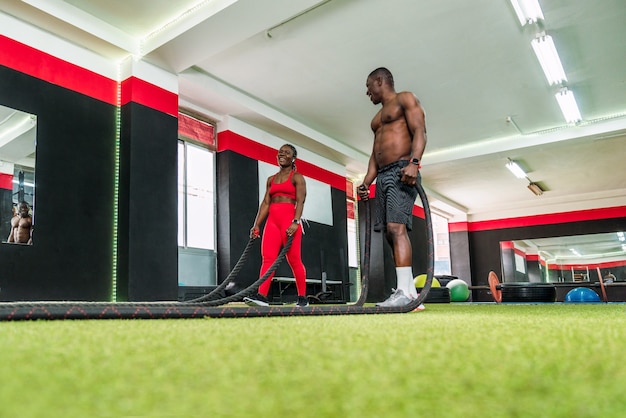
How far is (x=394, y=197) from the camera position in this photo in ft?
10.2

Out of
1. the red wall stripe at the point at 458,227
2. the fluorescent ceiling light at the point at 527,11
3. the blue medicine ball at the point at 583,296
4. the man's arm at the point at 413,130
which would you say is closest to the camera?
the man's arm at the point at 413,130

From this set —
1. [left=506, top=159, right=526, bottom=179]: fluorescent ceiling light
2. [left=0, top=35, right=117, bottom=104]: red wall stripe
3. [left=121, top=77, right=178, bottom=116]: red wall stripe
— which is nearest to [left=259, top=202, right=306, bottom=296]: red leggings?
[left=121, top=77, right=178, bottom=116]: red wall stripe

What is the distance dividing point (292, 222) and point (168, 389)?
332cm

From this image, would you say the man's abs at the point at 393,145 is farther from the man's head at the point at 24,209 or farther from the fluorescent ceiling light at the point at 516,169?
the fluorescent ceiling light at the point at 516,169

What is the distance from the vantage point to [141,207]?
5.38 metres

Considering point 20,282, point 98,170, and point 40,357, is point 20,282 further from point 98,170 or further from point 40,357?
point 40,357

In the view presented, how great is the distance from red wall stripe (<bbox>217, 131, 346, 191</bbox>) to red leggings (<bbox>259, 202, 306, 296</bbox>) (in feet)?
12.0

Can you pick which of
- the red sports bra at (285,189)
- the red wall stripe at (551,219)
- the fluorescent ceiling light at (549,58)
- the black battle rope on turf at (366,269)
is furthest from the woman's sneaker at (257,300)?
the red wall stripe at (551,219)

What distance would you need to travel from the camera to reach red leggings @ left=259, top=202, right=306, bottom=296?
3748 millimetres

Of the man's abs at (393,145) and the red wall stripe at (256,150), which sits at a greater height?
the red wall stripe at (256,150)

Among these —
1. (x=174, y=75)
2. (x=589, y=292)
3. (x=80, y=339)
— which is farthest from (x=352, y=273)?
(x=80, y=339)

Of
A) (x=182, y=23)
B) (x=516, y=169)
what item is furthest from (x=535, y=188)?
(x=182, y=23)

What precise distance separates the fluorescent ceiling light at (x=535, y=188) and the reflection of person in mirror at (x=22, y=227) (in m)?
11.0

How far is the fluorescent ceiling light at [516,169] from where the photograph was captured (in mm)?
10289
